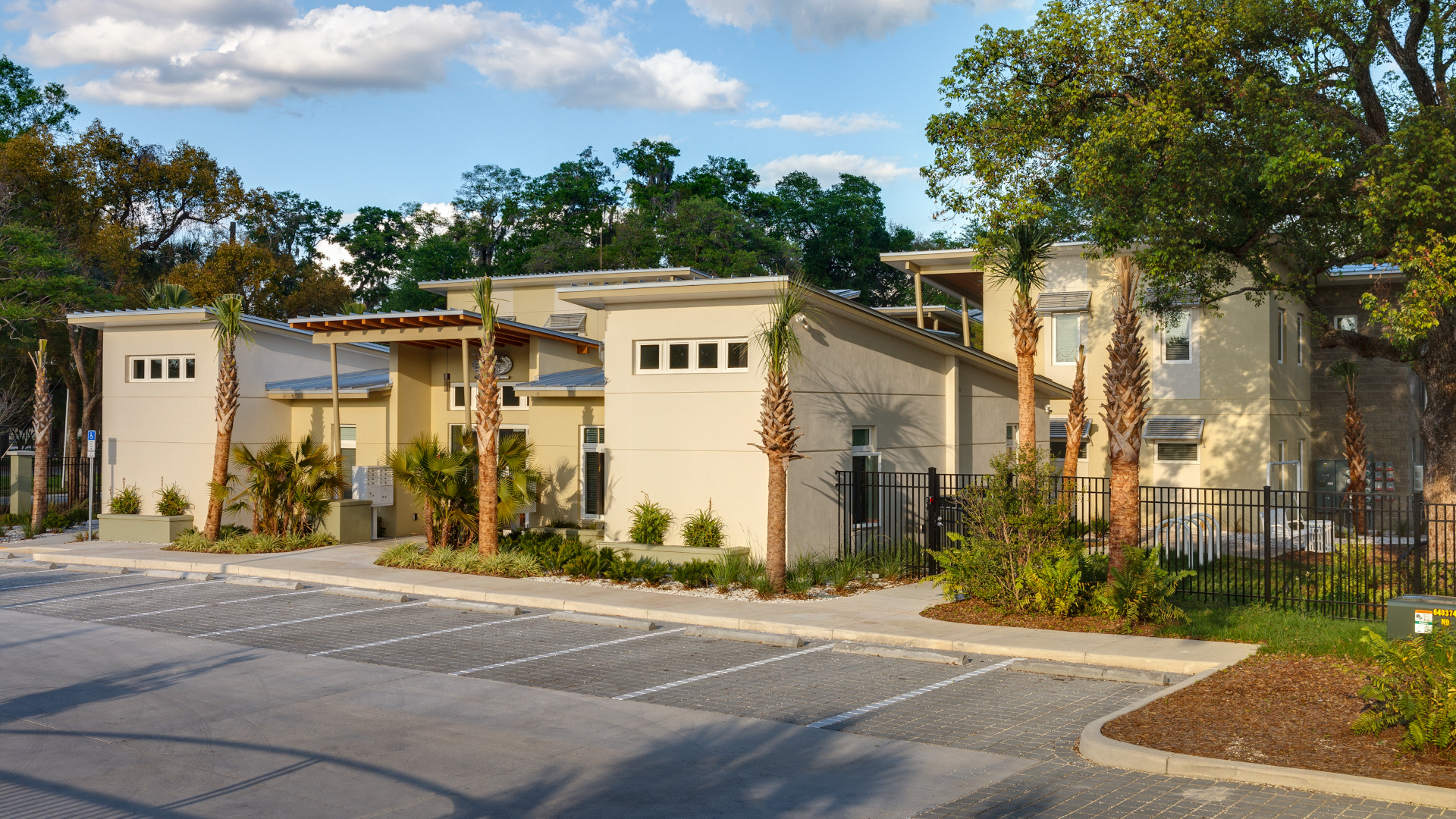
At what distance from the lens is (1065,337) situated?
97.3ft

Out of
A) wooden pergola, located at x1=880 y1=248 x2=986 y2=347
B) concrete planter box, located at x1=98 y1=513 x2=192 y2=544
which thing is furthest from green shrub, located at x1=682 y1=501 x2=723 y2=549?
concrete planter box, located at x1=98 y1=513 x2=192 y2=544

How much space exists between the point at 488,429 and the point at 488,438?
0.17m

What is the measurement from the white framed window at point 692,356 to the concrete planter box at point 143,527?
43.3 feet

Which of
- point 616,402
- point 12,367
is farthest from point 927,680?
point 12,367

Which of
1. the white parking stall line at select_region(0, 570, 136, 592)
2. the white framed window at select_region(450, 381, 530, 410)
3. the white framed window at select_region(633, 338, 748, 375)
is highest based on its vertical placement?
the white framed window at select_region(633, 338, 748, 375)

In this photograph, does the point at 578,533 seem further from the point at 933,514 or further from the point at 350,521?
the point at 933,514

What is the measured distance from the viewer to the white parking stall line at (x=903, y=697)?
9812mm

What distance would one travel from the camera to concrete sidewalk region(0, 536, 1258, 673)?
12.6 m

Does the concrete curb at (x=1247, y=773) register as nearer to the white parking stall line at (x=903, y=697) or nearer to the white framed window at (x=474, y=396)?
the white parking stall line at (x=903, y=697)

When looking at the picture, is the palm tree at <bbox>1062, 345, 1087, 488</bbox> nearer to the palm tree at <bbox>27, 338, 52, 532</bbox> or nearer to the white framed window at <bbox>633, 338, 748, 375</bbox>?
the white framed window at <bbox>633, 338, 748, 375</bbox>

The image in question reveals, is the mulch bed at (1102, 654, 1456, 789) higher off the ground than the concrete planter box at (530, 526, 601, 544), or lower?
lower

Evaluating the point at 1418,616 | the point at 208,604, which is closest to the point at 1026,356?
the point at 1418,616

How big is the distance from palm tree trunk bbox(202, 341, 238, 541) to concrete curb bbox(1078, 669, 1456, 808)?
20.8 m

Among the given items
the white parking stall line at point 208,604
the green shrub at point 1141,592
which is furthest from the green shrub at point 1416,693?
the white parking stall line at point 208,604
